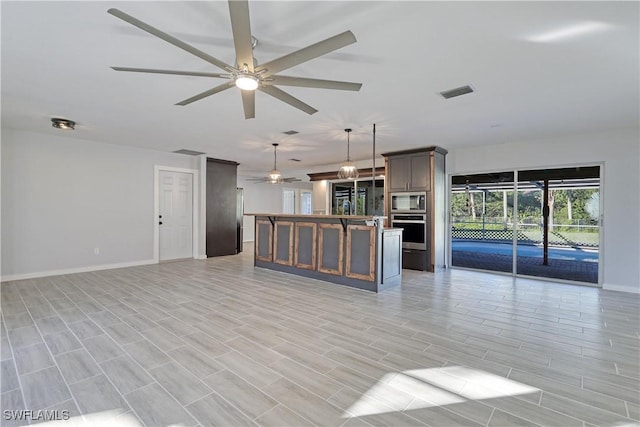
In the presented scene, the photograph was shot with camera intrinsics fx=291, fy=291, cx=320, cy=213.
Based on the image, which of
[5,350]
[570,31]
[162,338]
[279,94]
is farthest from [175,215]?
[570,31]

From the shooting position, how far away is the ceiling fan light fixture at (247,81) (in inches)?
86.7

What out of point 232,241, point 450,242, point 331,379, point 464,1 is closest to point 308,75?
point 464,1

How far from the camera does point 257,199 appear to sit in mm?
11203

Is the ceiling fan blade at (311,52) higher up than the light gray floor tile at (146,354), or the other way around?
the ceiling fan blade at (311,52)

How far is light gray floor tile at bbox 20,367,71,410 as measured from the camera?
5.99 ft

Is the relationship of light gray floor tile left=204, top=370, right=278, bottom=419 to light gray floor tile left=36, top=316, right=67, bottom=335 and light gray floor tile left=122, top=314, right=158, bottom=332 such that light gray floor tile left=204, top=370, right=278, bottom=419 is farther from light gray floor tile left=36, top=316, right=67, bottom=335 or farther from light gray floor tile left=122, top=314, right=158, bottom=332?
light gray floor tile left=36, top=316, right=67, bottom=335

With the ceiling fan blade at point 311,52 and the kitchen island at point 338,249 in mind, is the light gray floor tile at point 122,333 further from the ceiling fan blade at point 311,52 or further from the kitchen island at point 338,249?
the kitchen island at point 338,249

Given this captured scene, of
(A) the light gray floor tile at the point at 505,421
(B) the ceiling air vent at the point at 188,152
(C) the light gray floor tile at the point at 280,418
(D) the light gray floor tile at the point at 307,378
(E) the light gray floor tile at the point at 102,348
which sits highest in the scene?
(B) the ceiling air vent at the point at 188,152

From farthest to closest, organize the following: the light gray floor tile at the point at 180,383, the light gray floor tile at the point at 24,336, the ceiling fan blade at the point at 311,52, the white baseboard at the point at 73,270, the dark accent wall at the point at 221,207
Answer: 1. the dark accent wall at the point at 221,207
2. the white baseboard at the point at 73,270
3. the light gray floor tile at the point at 24,336
4. the light gray floor tile at the point at 180,383
5. the ceiling fan blade at the point at 311,52

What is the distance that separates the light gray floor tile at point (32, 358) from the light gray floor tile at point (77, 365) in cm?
8

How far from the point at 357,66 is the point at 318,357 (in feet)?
8.52

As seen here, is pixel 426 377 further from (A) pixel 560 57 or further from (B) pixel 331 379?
(A) pixel 560 57

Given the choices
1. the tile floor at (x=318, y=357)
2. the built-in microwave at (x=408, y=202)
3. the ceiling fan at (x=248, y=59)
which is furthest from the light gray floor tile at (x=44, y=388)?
the built-in microwave at (x=408, y=202)

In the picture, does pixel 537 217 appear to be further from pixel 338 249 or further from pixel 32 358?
pixel 32 358
